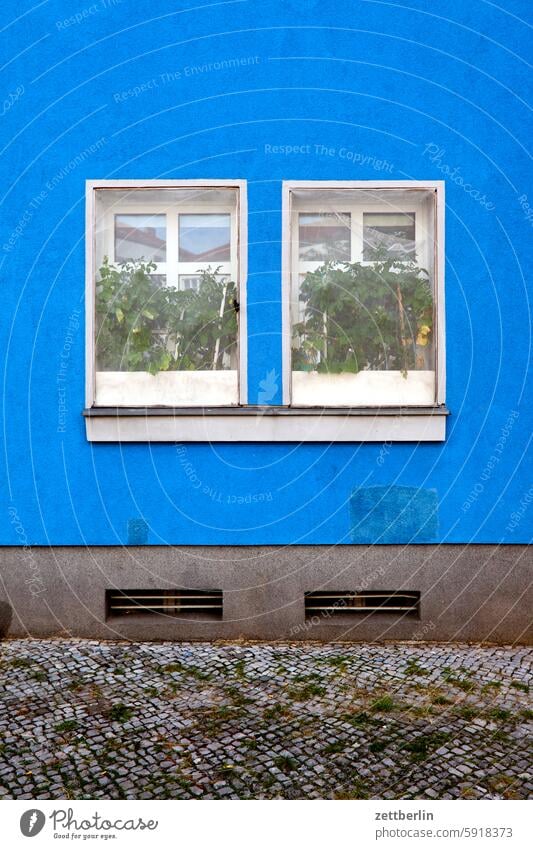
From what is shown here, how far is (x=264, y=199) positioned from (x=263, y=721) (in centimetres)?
388

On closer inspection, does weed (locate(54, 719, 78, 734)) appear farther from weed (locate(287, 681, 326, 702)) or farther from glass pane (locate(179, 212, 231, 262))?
glass pane (locate(179, 212, 231, 262))

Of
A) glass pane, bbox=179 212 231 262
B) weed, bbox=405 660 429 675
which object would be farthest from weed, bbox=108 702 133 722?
glass pane, bbox=179 212 231 262

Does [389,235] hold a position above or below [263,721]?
above

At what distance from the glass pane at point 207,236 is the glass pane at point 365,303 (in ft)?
1.90

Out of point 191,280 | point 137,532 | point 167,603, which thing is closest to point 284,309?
point 191,280

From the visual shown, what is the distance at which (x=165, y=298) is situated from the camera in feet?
Answer: 20.4

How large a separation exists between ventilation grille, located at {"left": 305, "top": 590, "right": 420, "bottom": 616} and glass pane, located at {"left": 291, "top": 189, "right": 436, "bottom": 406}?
1559mm

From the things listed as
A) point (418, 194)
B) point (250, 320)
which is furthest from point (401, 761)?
point (418, 194)

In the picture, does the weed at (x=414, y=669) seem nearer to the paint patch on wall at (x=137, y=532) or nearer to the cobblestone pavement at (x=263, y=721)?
the cobblestone pavement at (x=263, y=721)

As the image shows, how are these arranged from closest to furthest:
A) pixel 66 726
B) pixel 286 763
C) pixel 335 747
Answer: pixel 286 763
pixel 335 747
pixel 66 726

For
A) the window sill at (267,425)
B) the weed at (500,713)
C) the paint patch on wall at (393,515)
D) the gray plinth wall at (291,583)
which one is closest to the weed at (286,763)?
the weed at (500,713)

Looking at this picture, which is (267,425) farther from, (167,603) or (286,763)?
(286,763)

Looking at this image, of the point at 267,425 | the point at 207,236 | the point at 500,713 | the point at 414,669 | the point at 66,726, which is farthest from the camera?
the point at 207,236

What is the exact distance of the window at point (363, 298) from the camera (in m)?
6.12
